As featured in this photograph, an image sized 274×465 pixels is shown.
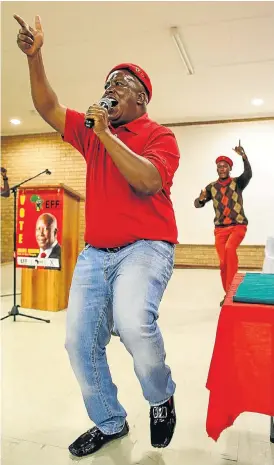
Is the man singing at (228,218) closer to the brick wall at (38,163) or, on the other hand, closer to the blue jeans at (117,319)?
the blue jeans at (117,319)

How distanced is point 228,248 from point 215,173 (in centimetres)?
447

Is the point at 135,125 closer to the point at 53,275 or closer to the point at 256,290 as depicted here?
the point at 256,290

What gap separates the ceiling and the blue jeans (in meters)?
3.71

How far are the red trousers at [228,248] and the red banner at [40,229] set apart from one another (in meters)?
1.74

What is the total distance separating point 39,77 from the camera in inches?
61.8

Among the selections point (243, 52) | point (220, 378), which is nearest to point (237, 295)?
point (220, 378)

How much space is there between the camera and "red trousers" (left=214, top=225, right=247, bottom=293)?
4.13 m

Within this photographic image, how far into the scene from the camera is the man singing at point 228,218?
4.16 m

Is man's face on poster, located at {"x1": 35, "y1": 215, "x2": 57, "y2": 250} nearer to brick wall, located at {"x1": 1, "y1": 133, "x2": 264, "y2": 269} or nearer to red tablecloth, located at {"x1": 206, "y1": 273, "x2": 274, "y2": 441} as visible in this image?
red tablecloth, located at {"x1": 206, "y1": 273, "x2": 274, "y2": 441}

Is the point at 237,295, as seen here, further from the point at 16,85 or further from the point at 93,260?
the point at 16,85

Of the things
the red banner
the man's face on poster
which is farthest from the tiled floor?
the man's face on poster

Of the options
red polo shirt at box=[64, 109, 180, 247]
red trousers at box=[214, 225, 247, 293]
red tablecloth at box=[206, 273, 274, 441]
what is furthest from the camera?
red trousers at box=[214, 225, 247, 293]

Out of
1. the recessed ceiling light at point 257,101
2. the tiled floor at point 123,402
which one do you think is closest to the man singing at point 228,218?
the tiled floor at point 123,402

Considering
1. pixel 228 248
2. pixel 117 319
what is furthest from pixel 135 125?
pixel 228 248
